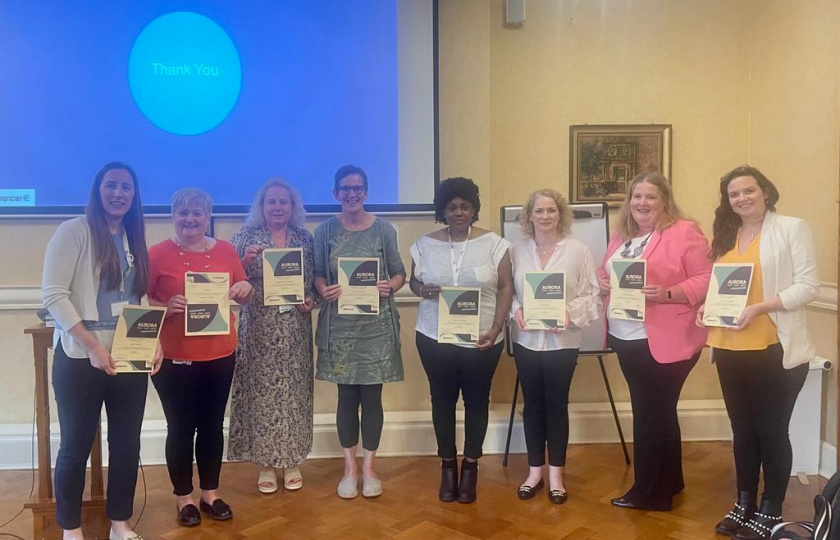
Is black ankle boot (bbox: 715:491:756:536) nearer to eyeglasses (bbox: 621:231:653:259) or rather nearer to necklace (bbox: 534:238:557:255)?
eyeglasses (bbox: 621:231:653:259)

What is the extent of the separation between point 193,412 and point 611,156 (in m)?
2.96

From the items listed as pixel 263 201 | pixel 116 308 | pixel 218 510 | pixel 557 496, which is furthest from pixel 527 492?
pixel 116 308

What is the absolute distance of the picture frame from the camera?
4090mm

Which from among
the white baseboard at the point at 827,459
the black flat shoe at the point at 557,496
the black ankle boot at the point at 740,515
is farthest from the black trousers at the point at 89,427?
the white baseboard at the point at 827,459

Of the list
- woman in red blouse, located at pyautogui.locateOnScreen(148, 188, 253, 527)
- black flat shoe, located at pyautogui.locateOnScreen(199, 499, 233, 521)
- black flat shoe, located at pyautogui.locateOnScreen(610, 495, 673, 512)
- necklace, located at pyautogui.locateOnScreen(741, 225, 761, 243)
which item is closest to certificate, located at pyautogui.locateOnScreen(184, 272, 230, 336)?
woman in red blouse, located at pyautogui.locateOnScreen(148, 188, 253, 527)

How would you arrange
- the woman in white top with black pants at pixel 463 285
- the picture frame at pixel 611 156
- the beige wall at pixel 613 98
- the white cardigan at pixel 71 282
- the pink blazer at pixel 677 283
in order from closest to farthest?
the white cardigan at pixel 71 282
the pink blazer at pixel 677 283
the woman in white top with black pants at pixel 463 285
the beige wall at pixel 613 98
the picture frame at pixel 611 156

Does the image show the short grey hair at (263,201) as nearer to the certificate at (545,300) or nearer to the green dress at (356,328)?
the green dress at (356,328)

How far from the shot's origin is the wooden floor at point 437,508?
2721 mm

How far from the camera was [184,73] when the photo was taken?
144 inches

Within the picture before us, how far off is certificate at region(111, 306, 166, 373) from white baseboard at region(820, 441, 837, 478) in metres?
3.39

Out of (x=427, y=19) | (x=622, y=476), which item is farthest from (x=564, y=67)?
(x=622, y=476)

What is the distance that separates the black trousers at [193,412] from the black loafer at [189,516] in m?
0.07

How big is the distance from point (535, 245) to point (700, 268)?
0.73 metres

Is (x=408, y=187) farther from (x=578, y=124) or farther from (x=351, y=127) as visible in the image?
(x=578, y=124)
